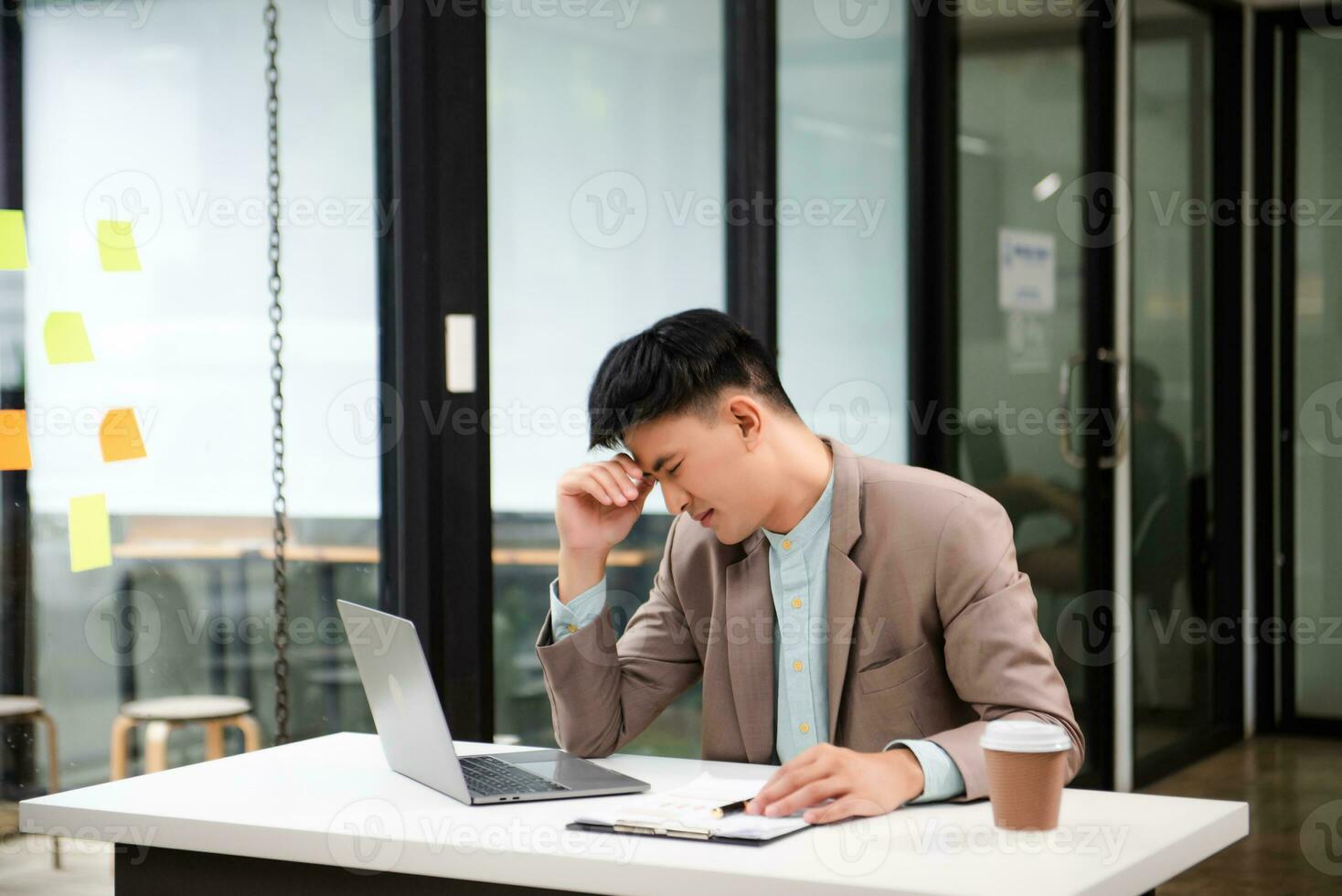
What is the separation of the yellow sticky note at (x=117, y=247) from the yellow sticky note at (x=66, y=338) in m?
0.10

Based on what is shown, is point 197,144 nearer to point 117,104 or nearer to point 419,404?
point 117,104

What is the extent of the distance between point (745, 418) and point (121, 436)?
98cm

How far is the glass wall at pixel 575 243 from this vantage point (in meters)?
3.01

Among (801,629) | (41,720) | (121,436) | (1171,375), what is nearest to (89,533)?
(121,436)

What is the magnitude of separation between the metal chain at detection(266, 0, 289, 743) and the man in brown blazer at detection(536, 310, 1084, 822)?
645 millimetres

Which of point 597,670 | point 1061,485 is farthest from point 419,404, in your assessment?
point 1061,485

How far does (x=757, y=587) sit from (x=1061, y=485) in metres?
2.83

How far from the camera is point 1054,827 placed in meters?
1.59

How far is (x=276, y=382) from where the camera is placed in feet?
8.65

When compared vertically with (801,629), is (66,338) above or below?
above

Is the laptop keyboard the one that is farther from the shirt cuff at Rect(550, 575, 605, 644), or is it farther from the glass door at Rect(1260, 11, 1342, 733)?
the glass door at Rect(1260, 11, 1342, 733)

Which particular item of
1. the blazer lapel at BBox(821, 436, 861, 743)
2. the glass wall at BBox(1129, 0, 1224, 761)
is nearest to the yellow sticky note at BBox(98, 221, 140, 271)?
the blazer lapel at BBox(821, 436, 861, 743)

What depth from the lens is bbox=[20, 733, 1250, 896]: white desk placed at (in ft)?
4.72

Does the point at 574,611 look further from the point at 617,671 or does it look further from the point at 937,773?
the point at 937,773
